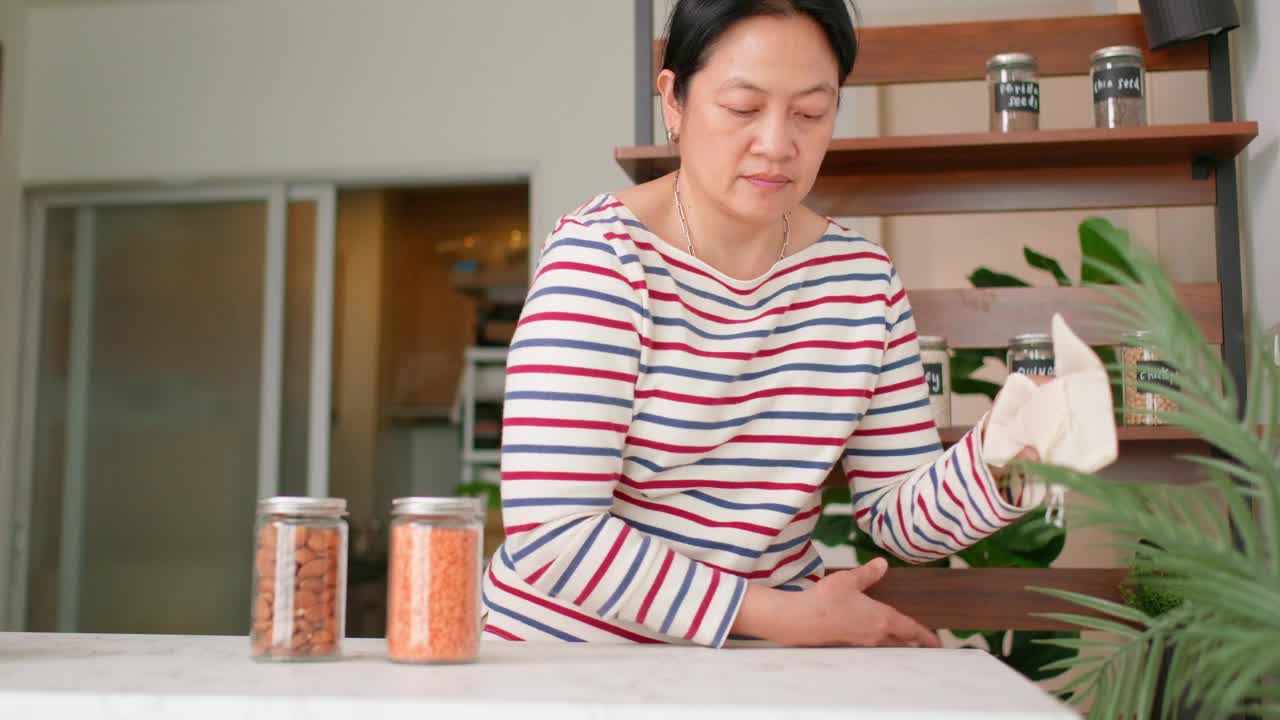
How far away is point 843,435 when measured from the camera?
111cm

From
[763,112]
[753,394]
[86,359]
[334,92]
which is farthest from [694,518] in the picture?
[86,359]

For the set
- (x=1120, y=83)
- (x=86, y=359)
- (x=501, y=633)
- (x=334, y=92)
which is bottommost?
(x=501, y=633)

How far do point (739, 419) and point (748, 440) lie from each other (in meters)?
0.02

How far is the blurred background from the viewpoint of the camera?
3.61m

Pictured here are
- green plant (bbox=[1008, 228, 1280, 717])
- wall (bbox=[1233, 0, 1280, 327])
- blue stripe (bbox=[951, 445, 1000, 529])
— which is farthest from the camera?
wall (bbox=[1233, 0, 1280, 327])

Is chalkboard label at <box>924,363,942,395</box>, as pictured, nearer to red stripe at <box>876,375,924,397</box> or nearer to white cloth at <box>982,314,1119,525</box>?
red stripe at <box>876,375,924,397</box>

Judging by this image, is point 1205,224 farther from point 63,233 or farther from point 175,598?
point 63,233

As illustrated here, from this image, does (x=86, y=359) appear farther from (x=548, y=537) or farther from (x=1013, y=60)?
(x=548, y=537)

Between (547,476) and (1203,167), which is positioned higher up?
(1203,167)

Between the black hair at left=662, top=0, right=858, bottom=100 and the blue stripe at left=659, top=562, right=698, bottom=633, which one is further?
the black hair at left=662, top=0, right=858, bottom=100

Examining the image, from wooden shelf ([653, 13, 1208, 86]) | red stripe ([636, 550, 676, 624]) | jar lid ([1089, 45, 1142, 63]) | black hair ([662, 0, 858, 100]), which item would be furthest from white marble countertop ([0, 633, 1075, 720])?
wooden shelf ([653, 13, 1208, 86])

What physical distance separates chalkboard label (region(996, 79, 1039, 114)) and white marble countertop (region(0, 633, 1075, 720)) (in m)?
1.10

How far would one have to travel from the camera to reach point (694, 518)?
3.52 feet

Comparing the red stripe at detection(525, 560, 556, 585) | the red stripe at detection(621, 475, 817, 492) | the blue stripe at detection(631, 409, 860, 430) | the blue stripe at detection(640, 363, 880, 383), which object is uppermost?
the blue stripe at detection(640, 363, 880, 383)
